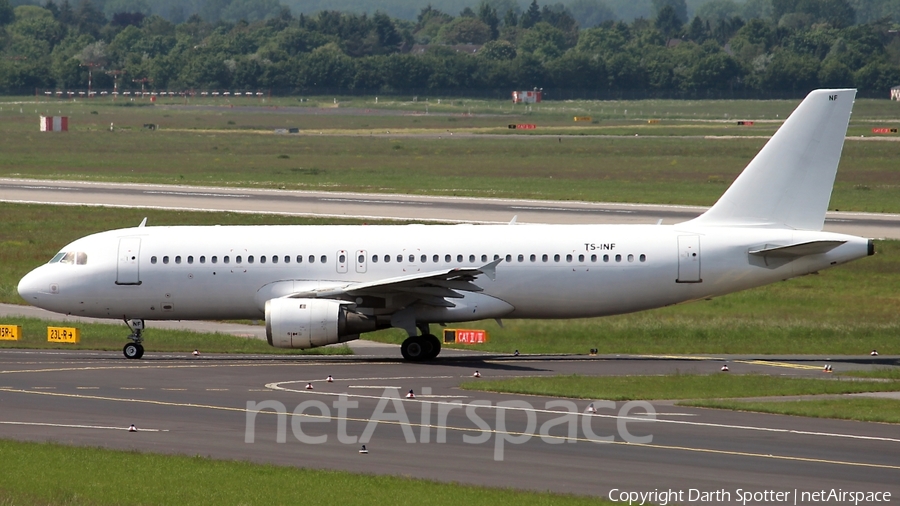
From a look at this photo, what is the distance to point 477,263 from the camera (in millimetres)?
38906

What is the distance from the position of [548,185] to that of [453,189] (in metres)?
7.59

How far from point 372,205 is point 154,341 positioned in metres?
31.7

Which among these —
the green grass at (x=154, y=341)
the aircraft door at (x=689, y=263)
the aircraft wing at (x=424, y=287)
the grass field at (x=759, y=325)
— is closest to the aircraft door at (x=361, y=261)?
the aircraft wing at (x=424, y=287)

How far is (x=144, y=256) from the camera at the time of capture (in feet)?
131

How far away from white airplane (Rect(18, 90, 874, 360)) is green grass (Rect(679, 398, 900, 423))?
342 inches

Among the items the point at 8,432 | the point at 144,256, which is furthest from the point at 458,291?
the point at 8,432

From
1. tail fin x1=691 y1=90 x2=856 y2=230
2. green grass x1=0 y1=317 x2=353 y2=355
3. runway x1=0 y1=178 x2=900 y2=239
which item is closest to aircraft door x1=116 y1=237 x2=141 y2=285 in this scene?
green grass x1=0 y1=317 x2=353 y2=355

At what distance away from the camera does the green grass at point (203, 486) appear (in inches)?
804

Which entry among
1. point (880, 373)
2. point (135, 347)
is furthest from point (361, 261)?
point (880, 373)

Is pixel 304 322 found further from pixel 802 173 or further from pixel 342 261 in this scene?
pixel 802 173

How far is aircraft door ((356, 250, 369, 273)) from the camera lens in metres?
39.4

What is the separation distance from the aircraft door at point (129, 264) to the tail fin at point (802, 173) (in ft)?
59.0

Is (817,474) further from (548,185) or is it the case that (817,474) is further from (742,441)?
(548,185)

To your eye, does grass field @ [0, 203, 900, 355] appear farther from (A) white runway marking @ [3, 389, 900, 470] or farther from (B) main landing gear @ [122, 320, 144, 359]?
(A) white runway marking @ [3, 389, 900, 470]
